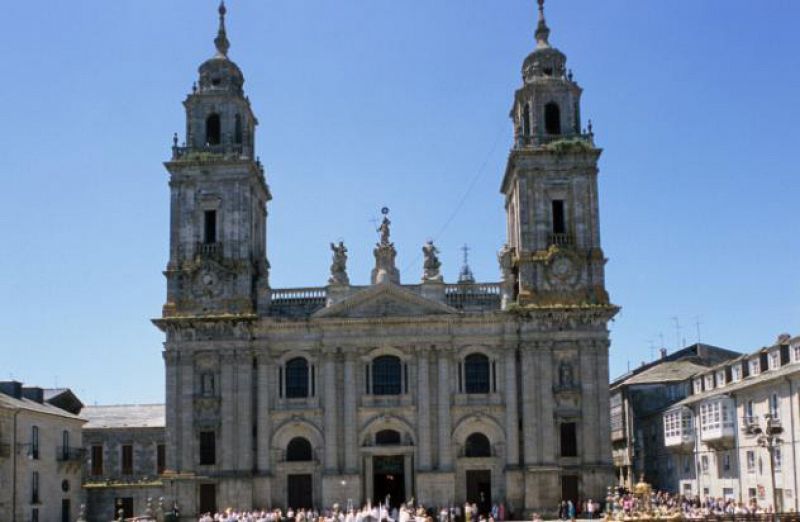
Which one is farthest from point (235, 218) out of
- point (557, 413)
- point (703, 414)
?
point (703, 414)

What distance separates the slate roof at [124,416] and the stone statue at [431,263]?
22551 mm

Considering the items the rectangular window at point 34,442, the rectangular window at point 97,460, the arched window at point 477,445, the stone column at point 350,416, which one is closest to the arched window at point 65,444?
the rectangular window at point 34,442

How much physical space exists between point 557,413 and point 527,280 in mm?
7071

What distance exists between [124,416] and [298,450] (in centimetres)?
2212

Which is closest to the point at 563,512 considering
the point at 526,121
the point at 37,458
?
the point at 526,121

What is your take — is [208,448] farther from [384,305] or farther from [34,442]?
[384,305]

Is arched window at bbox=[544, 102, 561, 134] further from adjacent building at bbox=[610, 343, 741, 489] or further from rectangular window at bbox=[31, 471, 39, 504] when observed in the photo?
rectangular window at bbox=[31, 471, 39, 504]

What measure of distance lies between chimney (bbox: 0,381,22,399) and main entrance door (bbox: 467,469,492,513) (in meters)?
24.7

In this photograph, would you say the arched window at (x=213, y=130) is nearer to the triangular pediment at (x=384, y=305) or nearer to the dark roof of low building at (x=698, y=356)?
the triangular pediment at (x=384, y=305)

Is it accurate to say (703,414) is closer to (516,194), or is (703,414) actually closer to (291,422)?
(516,194)

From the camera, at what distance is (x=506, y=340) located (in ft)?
186

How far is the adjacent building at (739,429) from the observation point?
46156 mm

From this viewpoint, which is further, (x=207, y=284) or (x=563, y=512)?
(x=207, y=284)

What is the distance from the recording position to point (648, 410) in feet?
224
